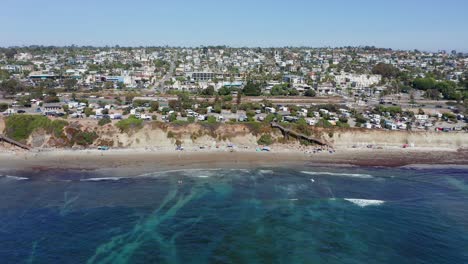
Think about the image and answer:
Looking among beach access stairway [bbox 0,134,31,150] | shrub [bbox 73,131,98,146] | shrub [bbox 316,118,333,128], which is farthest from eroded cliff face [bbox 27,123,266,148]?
shrub [bbox 316,118,333,128]

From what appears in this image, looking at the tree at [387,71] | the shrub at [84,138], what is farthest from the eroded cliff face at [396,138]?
the tree at [387,71]

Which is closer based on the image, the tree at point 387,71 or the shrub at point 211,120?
the shrub at point 211,120

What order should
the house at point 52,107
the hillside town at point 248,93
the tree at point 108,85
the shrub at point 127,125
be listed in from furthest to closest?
the tree at point 108,85 → the house at point 52,107 → the hillside town at point 248,93 → the shrub at point 127,125

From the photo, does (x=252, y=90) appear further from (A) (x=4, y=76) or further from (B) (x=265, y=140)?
(A) (x=4, y=76)

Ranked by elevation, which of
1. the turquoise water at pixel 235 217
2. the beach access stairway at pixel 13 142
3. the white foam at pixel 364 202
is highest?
the beach access stairway at pixel 13 142

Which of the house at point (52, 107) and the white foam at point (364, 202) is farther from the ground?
the house at point (52, 107)

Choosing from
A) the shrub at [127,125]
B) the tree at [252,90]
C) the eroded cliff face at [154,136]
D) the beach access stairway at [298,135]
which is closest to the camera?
the eroded cliff face at [154,136]

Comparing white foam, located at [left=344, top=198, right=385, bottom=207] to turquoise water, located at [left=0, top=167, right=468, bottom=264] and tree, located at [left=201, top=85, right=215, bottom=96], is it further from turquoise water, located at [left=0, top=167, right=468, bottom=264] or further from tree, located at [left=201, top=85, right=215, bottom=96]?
tree, located at [left=201, top=85, right=215, bottom=96]

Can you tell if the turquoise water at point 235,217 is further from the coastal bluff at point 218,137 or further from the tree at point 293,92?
the tree at point 293,92
